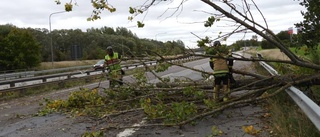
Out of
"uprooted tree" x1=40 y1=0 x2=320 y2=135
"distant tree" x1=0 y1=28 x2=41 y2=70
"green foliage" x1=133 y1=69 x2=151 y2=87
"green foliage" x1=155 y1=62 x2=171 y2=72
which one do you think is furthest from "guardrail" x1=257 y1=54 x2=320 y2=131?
"distant tree" x1=0 y1=28 x2=41 y2=70

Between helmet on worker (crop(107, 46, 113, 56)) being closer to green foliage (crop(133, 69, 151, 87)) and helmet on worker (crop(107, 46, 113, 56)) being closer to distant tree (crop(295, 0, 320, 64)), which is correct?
green foliage (crop(133, 69, 151, 87))

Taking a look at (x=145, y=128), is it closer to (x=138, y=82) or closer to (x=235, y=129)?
(x=235, y=129)

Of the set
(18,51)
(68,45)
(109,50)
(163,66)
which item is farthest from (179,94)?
(68,45)

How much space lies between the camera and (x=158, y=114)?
6422mm

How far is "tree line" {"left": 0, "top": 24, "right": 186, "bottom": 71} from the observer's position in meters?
7.14

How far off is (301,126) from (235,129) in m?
1.29

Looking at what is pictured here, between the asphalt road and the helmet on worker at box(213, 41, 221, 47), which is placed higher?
the helmet on worker at box(213, 41, 221, 47)

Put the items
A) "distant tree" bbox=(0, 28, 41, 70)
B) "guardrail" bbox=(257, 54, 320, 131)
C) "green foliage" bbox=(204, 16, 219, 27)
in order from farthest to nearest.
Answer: "distant tree" bbox=(0, 28, 41, 70)
"green foliage" bbox=(204, 16, 219, 27)
"guardrail" bbox=(257, 54, 320, 131)

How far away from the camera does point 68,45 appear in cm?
8538

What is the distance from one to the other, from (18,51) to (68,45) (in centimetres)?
3208

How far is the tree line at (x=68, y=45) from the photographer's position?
7140 mm

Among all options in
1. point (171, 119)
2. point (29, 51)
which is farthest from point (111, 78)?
point (29, 51)

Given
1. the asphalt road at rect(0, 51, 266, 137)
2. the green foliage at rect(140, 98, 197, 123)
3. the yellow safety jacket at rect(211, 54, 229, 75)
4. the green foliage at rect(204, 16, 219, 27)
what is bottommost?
the asphalt road at rect(0, 51, 266, 137)

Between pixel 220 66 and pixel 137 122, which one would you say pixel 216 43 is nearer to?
pixel 137 122
